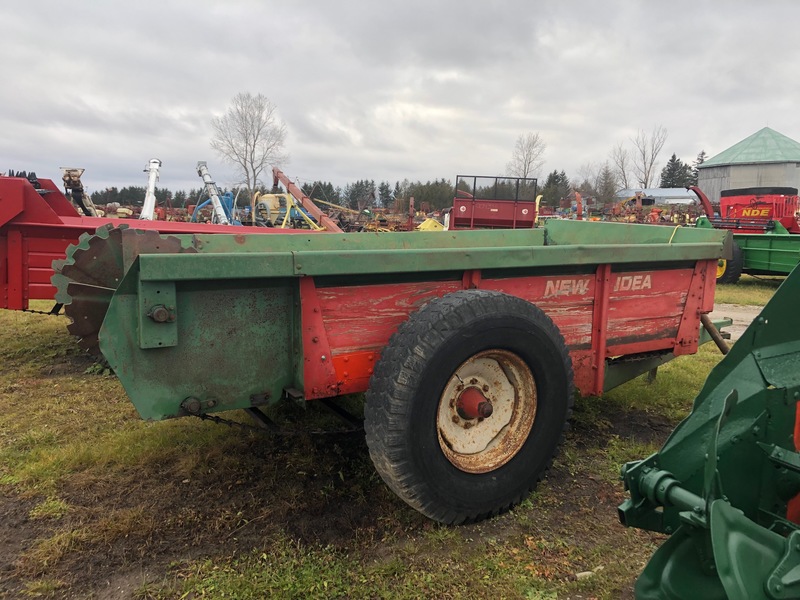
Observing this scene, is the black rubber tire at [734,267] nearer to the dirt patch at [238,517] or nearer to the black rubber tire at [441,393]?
the dirt patch at [238,517]

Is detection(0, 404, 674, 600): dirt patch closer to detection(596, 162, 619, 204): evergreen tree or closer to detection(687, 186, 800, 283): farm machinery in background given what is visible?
detection(687, 186, 800, 283): farm machinery in background

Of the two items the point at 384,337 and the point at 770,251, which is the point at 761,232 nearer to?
the point at 770,251

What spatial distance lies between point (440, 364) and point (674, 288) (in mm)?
1851

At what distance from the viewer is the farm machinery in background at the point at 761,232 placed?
37.8 feet

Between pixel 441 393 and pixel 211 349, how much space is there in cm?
95

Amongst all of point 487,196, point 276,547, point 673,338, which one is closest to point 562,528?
point 276,547

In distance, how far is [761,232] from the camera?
1288 centimetres

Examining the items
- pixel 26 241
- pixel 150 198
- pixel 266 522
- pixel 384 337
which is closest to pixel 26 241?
pixel 26 241

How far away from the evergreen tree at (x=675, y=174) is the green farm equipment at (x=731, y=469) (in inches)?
3340

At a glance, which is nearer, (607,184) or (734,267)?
(734,267)

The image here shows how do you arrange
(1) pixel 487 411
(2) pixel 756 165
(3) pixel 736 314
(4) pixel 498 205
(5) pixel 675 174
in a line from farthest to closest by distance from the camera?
(5) pixel 675 174
(2) pixel 756 165
(4) pixel 498 205
(3) pixel 736 314
(1) pixel 487 411

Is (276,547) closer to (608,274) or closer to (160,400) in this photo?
(160,400)

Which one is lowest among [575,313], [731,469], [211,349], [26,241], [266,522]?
[266,522]

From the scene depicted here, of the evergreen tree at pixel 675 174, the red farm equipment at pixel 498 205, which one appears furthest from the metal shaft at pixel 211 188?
the evergreen tree at pixel 675 174
